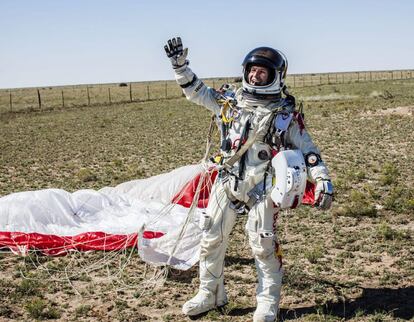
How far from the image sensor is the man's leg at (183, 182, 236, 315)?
516 centimetres

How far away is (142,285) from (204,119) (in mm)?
23074

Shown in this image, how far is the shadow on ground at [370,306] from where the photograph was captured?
5.29 metres

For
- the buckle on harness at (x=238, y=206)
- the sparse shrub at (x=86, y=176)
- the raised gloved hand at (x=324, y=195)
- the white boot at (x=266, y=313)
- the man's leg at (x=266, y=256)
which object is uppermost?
the raised gloved hand at (x=324, y=195)

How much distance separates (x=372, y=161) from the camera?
46.9 feet

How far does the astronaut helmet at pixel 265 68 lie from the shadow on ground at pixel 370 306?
218 centimetres

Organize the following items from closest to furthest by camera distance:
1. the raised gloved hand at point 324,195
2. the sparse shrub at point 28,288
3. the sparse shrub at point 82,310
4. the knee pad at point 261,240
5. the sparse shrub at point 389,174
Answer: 1. the raised gloved hand at point 324,195
2. the knee pad at point 261,240
3. the sparse shrub at point 82,310
4. the sparse shrub at point 28,288
5. the sparse shrub at point 389,174

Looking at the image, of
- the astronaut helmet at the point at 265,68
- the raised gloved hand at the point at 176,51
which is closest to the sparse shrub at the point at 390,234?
the astronaut helmet at the point at 265,68

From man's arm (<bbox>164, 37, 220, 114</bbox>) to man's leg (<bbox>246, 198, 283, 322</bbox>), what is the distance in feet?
3.72

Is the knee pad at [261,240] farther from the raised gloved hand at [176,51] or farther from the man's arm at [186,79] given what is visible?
the raised gloved hand at [176,51]

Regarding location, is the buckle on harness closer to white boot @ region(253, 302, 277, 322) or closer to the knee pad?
the knee pad

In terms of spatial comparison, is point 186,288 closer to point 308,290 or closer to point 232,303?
point 232,303

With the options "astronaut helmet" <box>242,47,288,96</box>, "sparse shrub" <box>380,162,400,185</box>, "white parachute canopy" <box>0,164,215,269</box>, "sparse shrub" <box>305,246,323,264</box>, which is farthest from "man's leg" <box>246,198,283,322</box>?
"sparse shrub" <box>380,162,400,185</box>

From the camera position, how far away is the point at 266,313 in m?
4.93

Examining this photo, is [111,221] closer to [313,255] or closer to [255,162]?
[313,255]
